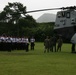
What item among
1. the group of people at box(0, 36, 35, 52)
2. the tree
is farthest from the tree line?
the group of people at box(0, 36, 35, 52)

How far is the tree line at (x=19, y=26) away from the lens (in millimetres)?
76312

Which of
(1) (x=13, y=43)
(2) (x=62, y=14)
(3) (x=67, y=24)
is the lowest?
(1) (x=13, y=43)

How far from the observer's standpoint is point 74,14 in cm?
2897

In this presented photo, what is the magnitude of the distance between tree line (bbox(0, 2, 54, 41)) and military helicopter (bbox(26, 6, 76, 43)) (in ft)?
139

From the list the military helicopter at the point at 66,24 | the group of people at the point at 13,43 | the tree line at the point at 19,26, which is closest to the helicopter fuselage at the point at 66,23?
the military helicopter at the point at 66,24

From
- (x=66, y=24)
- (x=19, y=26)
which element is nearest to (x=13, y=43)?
(x=66, y=24)

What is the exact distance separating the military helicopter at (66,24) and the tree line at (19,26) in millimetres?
42225

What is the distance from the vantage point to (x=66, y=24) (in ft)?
97.7

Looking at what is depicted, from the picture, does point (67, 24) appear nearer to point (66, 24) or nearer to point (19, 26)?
point (66, 24)

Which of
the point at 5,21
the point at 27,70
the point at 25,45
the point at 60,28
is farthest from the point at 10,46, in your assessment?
the point at 5,21

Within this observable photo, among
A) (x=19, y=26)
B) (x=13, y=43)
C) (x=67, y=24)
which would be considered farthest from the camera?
(x=19, y=26)

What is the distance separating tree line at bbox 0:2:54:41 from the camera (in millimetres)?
76312

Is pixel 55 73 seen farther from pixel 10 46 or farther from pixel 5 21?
pixel 5 21

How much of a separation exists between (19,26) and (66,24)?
164 ft
